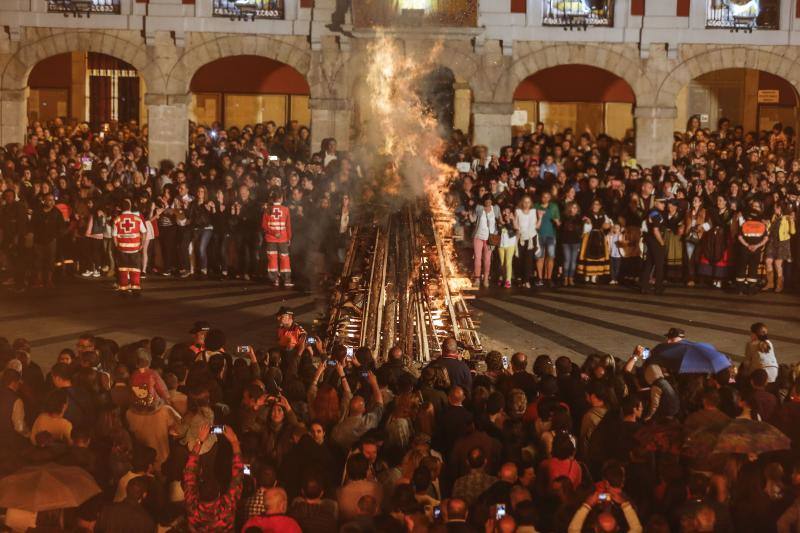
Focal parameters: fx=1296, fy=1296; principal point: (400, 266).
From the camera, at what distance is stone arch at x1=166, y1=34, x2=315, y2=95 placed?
27438 mm

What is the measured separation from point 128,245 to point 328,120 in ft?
31.8

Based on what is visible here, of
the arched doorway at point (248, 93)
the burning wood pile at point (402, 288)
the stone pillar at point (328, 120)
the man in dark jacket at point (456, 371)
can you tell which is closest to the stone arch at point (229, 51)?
the stone pillar at point (328, 120)

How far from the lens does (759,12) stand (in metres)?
27.3

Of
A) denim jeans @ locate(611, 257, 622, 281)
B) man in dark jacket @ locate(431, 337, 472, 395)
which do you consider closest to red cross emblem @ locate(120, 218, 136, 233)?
denim jeans @ locate(611, 257, 622, 281)

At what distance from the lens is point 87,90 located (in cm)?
3381

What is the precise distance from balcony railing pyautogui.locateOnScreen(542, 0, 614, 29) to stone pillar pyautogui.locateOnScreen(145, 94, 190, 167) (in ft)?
25.9

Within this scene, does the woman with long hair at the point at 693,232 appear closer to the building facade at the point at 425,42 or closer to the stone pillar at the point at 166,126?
the building facade at the point at 425,42

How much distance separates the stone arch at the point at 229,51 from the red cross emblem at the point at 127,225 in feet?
31.7

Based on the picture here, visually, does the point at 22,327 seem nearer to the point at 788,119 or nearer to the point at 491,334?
the point at 491,334

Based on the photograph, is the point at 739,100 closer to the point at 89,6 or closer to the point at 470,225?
the point at 470,225

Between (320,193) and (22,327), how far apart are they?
6.06m

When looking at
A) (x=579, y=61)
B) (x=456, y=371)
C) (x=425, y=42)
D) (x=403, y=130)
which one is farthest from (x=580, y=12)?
(x=456, y=371)

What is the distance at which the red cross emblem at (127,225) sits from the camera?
18.4 metres

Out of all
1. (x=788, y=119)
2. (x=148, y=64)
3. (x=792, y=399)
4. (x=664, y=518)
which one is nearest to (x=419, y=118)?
(x=148, y=64)
